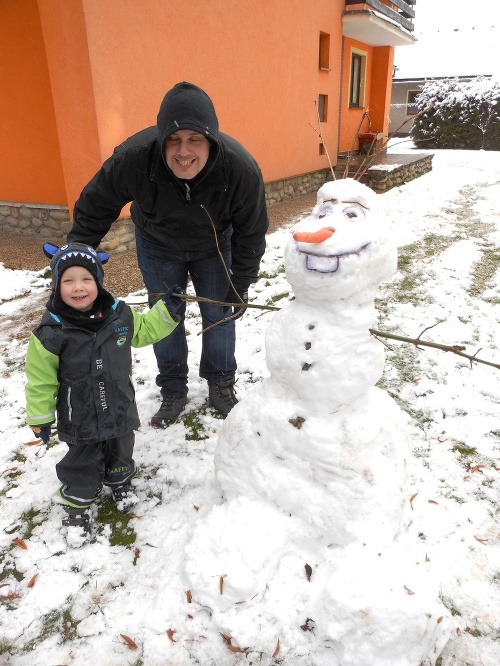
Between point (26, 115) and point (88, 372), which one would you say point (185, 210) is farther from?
point (26, 115)

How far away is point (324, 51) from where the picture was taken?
1011 cm

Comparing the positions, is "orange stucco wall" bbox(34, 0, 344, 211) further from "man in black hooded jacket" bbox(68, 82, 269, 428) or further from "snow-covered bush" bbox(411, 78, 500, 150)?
"snow-covered bush" bbox(411, 78, 500, 150)

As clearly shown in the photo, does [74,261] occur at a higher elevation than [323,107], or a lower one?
lower

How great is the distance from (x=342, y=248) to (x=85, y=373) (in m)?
1.16

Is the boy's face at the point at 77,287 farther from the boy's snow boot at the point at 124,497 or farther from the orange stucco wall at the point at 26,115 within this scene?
the orange stucco wall at the point at 26,115

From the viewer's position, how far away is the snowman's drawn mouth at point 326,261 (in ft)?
5.15

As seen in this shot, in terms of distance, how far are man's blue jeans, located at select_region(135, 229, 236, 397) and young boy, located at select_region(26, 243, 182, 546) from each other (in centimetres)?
50

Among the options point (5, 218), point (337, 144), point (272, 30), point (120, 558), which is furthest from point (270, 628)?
point (337, 144)

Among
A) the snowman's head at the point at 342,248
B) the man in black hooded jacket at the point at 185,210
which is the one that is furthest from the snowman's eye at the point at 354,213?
the man in black hooded jacket at the point at 185,210

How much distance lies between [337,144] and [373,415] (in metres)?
11.1

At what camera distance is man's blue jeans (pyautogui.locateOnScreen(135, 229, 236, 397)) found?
2648 mm

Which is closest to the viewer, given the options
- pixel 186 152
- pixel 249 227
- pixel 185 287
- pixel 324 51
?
pixel 186 152

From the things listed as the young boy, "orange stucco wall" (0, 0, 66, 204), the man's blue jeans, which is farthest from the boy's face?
"orange stucco wall" (0, 0, 66, 204)

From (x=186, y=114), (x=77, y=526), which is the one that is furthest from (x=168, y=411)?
(x=186, y=114)
